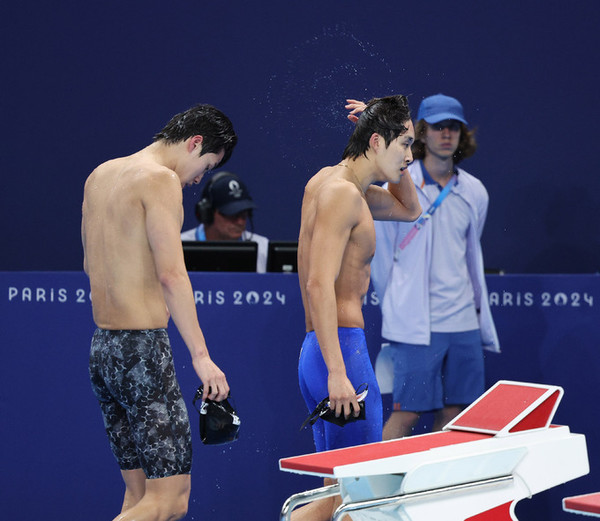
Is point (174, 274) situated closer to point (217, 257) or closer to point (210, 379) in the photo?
point (210, 379)

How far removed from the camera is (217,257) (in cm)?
530

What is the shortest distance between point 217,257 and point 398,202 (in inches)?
53.7

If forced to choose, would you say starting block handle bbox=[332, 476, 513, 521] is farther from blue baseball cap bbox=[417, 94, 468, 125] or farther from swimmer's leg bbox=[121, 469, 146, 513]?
→ blue baseball cap bbox=[417, 94, 468, 125]

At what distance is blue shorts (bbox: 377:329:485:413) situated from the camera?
4.99m

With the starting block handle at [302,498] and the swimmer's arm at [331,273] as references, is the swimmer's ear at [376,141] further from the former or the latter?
the starting block handle at [302,498]

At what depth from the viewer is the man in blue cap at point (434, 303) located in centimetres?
498

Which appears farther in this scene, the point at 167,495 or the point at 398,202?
the point at 398,202

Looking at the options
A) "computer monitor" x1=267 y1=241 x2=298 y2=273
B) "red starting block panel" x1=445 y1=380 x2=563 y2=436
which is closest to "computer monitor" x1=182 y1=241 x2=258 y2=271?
"computer monitor" x1=267 y1=241 x2=298 y2=273

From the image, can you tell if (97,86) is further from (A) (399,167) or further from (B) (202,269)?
(A) (399,167)

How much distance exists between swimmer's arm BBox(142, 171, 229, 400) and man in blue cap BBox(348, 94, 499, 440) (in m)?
1.68

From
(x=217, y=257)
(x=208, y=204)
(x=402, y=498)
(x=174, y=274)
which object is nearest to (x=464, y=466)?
(x=402, y=498)

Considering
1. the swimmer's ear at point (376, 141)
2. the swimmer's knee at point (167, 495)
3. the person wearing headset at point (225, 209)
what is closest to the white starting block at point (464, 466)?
the swimmer's knee at point (167, 495)

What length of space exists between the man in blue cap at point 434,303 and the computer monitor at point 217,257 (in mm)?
694

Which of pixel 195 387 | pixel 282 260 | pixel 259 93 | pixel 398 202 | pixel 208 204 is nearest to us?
pixel 398 202
